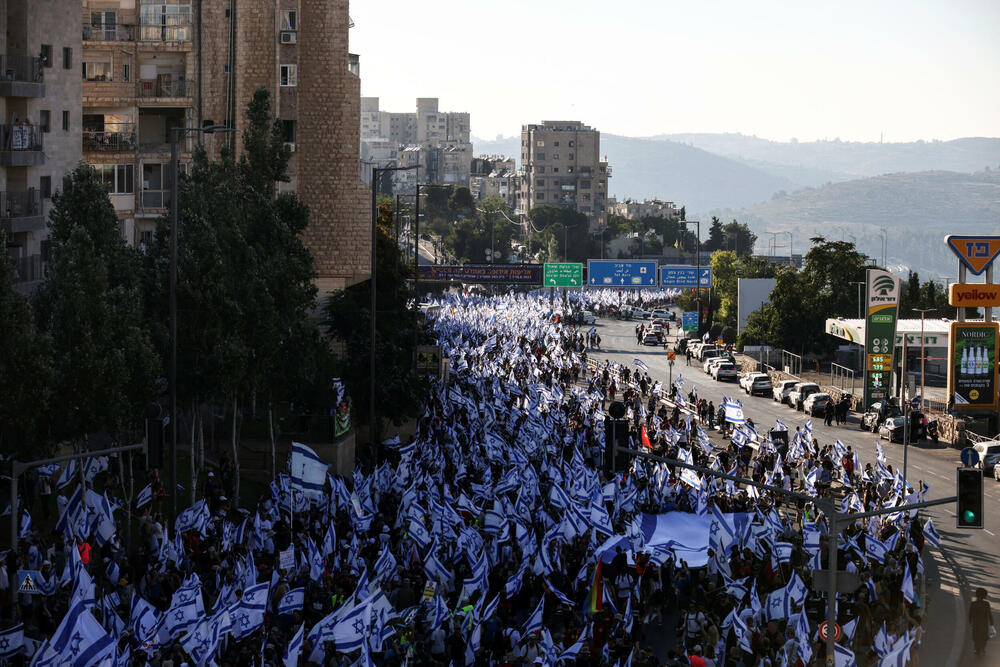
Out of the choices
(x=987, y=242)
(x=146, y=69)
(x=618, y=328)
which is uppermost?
(x=146, y=69)

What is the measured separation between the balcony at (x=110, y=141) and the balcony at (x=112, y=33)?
3.21 metres

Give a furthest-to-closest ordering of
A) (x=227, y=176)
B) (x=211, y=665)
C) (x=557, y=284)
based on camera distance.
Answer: (x=557, y=284), (x=227, y=176), (x=211, y=665)

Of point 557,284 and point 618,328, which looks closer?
point 557,284

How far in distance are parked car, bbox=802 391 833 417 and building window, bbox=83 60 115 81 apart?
33.8 metres

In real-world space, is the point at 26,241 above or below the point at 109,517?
above

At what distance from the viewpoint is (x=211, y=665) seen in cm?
1919

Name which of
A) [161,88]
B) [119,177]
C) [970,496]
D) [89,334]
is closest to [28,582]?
[89,334]

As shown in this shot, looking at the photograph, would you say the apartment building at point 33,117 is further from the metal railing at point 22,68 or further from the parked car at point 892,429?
the parked car at point 892,429

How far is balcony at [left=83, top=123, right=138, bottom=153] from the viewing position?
51.7m

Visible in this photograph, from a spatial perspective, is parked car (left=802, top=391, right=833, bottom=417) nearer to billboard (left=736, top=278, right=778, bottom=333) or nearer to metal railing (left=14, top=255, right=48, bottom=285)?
billboard (left=736, top=278, right=778, bottom=333)

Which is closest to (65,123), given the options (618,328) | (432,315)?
(432,315)

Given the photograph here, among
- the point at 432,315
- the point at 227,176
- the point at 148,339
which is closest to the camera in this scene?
the point at 148,339

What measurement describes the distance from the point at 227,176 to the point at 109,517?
12691mm

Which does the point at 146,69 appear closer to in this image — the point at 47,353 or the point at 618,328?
the point at 47,353
